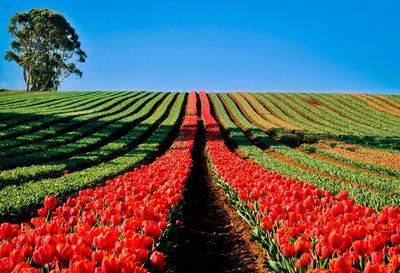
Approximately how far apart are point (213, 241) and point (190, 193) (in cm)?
496

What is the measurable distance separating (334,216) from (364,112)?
51.0 m

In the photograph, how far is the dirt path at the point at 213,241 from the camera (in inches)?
246

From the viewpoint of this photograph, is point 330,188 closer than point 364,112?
Yes

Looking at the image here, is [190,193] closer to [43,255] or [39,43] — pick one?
[43,255]

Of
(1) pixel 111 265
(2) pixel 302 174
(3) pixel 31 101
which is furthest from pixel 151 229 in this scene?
(3) pixel 31 101

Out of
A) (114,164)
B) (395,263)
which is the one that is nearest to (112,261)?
(395,263)

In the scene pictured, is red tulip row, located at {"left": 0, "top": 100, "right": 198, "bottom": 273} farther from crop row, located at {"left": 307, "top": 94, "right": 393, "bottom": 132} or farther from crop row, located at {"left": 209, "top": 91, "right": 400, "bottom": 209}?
crop row, located at {"left": 307, "top": 94, "right": 393, "bottom": 132}

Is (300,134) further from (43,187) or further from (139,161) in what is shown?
(43,187)

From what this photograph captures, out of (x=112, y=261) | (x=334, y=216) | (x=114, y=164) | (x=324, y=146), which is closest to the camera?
(x=112, y=261)

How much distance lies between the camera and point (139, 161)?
19.1 meters

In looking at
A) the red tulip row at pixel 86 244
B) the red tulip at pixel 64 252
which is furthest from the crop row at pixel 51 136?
the red tulip at pixel 64 252

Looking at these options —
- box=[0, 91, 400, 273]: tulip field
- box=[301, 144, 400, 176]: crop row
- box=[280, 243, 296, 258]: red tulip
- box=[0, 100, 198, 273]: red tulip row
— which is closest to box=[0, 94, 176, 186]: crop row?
box=[0, 91, 400, 273]: tulip field

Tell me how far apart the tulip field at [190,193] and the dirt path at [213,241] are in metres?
0.04

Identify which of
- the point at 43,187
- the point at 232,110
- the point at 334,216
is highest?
the point at 232,110
